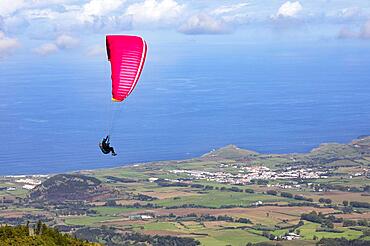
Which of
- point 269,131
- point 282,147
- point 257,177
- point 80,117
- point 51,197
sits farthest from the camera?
point 80,117

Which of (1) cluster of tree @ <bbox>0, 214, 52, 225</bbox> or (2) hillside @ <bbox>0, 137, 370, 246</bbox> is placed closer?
(2) hillside @ <bbox>0, 137, 370, 246</bbox>

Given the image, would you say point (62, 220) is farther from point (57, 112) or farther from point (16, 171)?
point (57, 112)

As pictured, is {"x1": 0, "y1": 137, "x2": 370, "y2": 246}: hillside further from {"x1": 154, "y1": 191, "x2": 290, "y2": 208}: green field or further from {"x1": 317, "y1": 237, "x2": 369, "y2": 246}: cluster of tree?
{"x1": 317, "y1": 237, "x2": 369, "y2": 246}: cluster of tree

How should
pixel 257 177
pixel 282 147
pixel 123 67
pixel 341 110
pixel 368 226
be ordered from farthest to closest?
pixel 341 110, pixel 282 147, pixel 257 177, pixel 368 226, pixel 123 67

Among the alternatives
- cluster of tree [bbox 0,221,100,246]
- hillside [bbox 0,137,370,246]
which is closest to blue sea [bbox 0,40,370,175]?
hillside [bbox 0,137,370,246]

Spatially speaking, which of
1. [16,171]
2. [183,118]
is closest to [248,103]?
[183,118]

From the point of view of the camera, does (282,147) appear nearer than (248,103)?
Yes
